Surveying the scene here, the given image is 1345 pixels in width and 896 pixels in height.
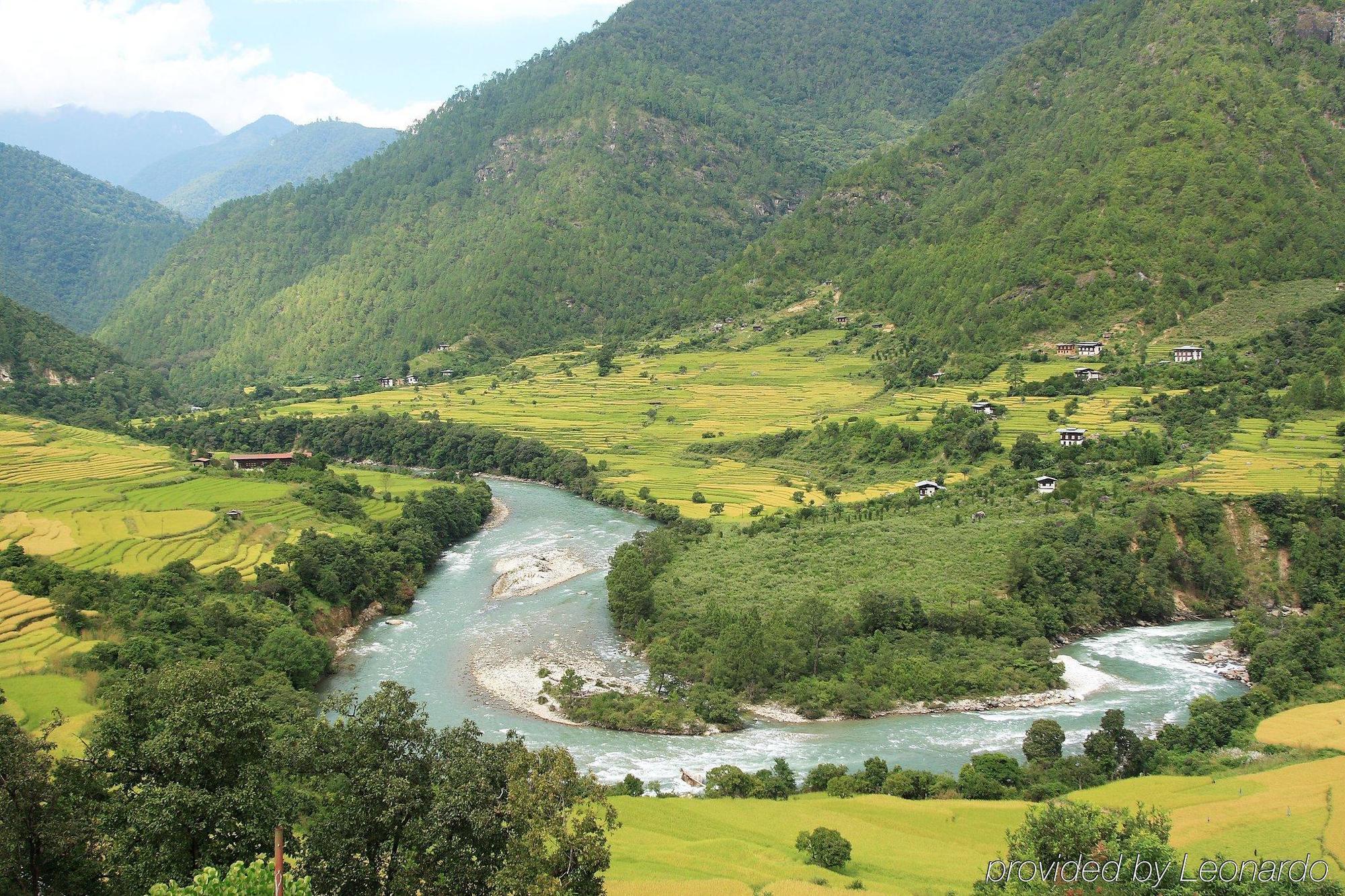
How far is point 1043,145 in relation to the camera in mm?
136875

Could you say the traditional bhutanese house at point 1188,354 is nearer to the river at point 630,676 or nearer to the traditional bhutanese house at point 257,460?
the river at point 630,676

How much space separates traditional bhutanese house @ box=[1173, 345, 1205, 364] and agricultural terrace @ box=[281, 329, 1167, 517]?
874 cm

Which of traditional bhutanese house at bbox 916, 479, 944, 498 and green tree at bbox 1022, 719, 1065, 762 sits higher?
traditional bhutanese house at bbox 916, 479, 944, 498

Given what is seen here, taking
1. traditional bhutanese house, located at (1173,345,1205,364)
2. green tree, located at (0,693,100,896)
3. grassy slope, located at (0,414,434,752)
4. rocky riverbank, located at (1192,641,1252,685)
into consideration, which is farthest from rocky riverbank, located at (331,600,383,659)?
traditional bhutanese house, located at (1173,345,1205,364)

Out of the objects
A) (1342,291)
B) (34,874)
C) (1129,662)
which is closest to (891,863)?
(34,874)

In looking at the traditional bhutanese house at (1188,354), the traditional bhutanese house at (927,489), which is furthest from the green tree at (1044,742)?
the traditional bhutanese house at (1188,354)

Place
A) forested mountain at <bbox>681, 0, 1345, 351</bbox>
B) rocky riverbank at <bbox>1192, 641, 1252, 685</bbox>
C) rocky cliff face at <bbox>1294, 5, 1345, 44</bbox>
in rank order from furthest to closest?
rocky cliff face at <bbox>1294, 5, 1345, 44</bbox> → forested mountain at <bbox>681, 0, 1345, 351</bbox> → rocky riverbank at <bbox>1192, 641, 1252, 685</bbox>

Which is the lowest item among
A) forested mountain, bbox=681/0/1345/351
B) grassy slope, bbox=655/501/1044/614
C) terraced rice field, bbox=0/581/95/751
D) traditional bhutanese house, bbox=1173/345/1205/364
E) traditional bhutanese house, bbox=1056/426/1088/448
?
grassy slope, bbox=655/501/1044/614

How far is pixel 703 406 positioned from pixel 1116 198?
4988 cm

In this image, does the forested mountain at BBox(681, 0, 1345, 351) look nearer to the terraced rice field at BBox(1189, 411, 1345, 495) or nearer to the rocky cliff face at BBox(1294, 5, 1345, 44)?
the rocky cliff face at BBox(1294, 5, 1345, 44)

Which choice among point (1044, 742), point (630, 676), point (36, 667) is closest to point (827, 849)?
point (1044, 742)

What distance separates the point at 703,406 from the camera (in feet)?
343

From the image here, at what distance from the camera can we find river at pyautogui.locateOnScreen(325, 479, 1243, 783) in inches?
1556

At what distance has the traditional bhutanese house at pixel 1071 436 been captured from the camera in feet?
233
